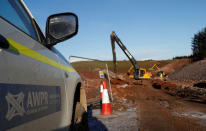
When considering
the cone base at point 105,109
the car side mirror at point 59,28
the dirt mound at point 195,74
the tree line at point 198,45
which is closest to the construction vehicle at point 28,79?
the car side mirror at point 59,28

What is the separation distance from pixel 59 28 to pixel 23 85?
973mm

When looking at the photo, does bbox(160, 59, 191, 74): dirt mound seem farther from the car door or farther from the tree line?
the car door

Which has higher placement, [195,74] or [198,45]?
[198,45]

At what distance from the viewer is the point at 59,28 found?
219cm

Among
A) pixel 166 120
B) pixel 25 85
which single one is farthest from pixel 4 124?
pixel 166 120

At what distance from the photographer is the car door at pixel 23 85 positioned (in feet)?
3.75

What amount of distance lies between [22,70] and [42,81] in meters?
0.29

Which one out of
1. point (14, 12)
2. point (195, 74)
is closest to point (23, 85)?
point (14, 12)

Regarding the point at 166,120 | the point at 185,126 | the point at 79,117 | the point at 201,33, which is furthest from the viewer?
the point at 201,33

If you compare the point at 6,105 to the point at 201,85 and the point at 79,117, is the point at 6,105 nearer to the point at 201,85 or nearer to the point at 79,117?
the point at 79,117

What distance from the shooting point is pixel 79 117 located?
119 inches

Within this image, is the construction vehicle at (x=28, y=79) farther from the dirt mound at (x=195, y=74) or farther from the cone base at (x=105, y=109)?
the dirt mound at (x=195, y=74)

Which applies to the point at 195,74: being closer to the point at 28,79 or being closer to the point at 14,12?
the point at 14,12

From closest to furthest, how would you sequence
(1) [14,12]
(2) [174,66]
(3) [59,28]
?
(1) [14,12] < (3) [59,28] < (2) [174,66]
